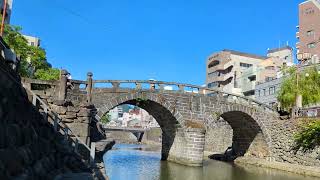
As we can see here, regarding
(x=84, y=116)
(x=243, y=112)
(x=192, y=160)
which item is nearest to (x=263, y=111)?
(x=243, y=112)

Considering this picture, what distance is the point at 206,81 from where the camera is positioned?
71188 mm

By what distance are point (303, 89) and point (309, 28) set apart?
19.7 meters

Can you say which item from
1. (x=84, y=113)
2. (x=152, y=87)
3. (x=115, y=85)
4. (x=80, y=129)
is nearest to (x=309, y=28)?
(x=152, y=87)

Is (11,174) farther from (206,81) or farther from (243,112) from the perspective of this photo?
(206,81)

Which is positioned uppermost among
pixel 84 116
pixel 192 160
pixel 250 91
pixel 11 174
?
pixel 250 91

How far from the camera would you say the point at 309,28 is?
51.3 meters

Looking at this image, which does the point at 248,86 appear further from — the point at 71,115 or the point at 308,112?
the point at 71,115

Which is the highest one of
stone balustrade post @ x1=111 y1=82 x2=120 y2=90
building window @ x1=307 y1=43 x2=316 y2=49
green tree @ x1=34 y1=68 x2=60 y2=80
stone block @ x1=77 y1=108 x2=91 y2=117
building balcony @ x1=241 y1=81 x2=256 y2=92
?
building window @ x1=307 y1=43 x2=316 y2=49

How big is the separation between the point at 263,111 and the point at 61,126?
74.9ft

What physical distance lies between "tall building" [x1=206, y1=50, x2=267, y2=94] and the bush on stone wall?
1326 inches

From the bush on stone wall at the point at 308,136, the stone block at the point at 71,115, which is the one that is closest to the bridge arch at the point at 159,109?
the bush on stone wall at the point at 308,136

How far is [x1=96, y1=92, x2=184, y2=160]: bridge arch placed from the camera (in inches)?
1065

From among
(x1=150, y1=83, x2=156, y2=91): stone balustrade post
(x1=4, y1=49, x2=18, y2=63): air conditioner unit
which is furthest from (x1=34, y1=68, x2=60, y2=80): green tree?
(x1=4, y1=49, x2=18, y2=63): air conditioner unit

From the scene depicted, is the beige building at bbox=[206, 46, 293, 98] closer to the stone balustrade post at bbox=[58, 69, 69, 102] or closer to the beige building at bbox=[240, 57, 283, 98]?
the beige building at bbox=[240, 57, 283, 98]
